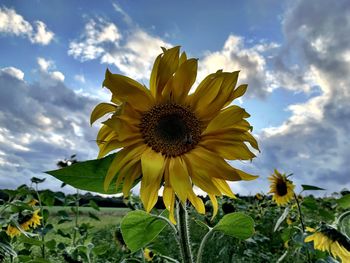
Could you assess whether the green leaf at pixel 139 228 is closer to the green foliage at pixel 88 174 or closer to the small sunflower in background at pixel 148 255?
the green foliage at pixel 88 174

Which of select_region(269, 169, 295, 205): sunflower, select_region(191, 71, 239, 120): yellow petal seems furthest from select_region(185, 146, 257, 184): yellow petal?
select_region(269, 169, 295, 205): sunflower

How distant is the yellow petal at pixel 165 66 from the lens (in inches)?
45.8

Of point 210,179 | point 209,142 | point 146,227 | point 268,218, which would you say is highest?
point 268,218

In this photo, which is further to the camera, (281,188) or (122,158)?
(281,188)

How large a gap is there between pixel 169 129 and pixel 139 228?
0.29 m

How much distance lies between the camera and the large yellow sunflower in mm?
1126

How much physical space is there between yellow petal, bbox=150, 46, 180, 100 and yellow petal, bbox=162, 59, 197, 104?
0.02 meters

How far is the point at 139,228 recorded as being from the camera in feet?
3.88

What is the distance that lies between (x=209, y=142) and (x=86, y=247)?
1.40 meters

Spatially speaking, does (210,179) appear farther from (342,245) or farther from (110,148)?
(342,245)

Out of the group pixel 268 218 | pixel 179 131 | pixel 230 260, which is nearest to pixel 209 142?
pixel 179 131

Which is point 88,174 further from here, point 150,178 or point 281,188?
point 281,188

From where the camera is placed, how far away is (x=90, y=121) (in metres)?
1.18

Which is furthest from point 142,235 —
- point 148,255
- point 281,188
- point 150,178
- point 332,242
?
point 281,188
